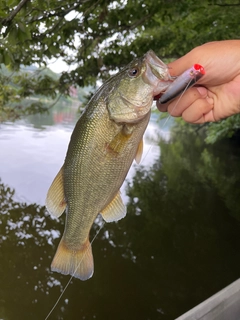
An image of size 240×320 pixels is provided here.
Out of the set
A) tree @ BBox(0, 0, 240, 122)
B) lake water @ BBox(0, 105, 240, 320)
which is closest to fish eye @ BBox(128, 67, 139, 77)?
lake water @ BBox(0, 105, 240, 320)

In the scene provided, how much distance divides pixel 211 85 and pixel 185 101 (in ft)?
0.89

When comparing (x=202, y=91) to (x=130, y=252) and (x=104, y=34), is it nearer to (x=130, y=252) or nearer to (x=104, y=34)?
(x=130, y=252)

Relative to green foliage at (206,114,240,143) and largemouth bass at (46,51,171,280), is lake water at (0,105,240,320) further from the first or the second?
green foliage at (206,114,240,143)

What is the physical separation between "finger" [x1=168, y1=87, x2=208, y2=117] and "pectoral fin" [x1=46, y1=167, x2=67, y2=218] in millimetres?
904

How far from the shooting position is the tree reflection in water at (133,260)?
5137 mm

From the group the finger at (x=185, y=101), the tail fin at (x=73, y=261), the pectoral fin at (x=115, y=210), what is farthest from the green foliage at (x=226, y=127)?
the tail fin at (x=73, y=261)

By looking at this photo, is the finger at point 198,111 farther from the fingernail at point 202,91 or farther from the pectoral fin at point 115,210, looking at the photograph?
the pectoral fin at point 115,210

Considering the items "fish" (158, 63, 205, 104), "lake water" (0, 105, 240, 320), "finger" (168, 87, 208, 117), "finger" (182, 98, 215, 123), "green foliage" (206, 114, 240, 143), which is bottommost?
"green foliage" (206, 114, 240, 143)

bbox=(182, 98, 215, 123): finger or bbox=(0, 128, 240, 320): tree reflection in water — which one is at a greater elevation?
bbox=(182, 98, 215, 123): finger

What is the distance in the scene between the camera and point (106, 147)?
6.61ft

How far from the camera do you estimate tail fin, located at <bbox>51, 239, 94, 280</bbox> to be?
2.24 metres

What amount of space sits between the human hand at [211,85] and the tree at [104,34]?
10.8 ft

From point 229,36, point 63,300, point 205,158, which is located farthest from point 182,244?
point 205,158

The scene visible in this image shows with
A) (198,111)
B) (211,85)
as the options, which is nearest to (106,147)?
(198,111)
